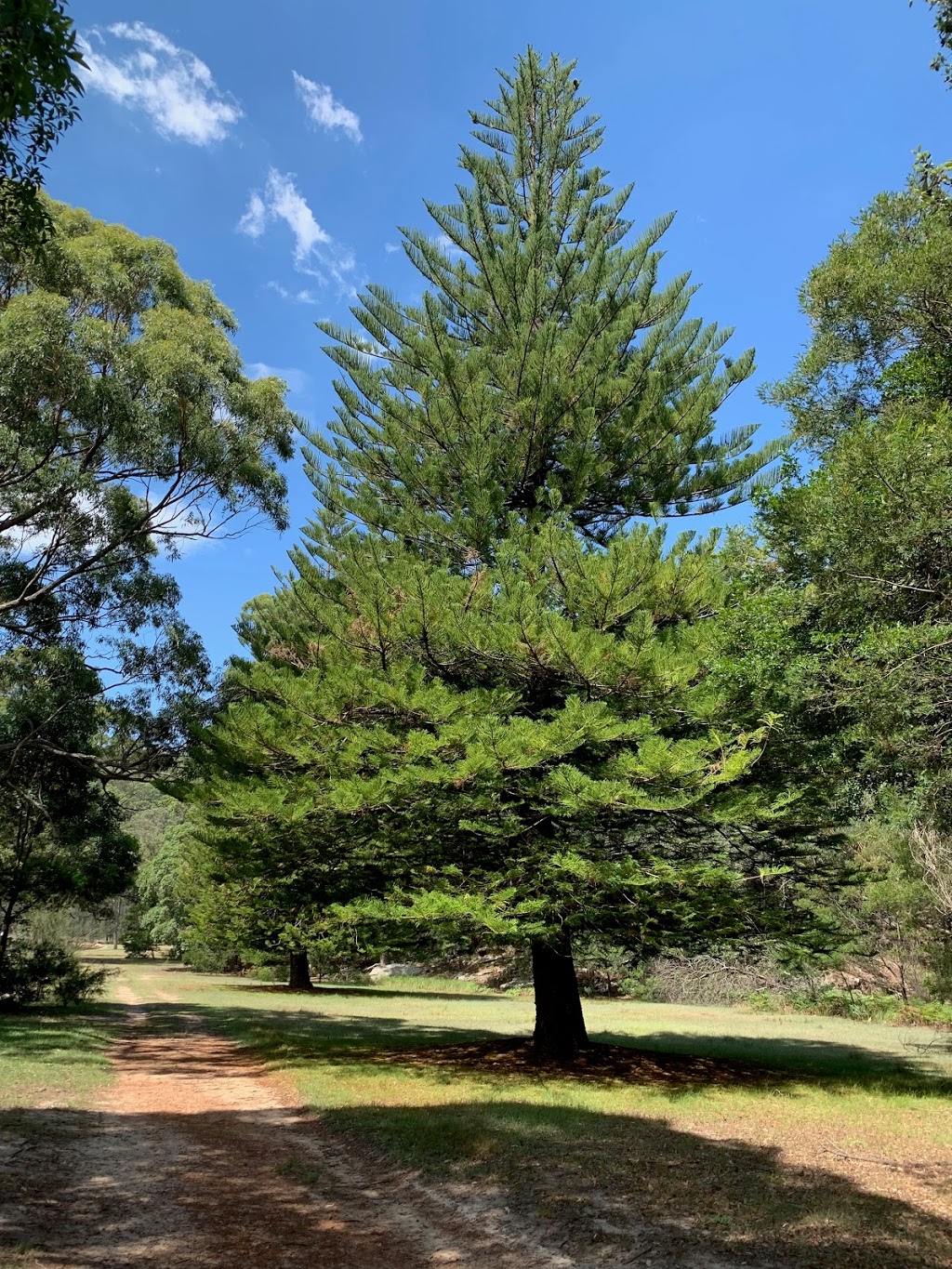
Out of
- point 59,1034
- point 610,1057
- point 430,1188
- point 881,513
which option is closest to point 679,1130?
point 430,1188

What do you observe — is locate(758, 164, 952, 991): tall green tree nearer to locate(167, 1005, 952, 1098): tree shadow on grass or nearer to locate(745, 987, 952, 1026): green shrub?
locate(167, 1005, 952, 1098): tree shadow on grass

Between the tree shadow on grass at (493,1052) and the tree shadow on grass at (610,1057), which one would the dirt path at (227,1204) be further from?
the tree shadow on grass at (610,1057)

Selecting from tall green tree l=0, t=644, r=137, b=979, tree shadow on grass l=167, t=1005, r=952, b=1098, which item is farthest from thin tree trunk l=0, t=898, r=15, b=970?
tree shadow on grass l=167, t=1005, r=952, b=1098

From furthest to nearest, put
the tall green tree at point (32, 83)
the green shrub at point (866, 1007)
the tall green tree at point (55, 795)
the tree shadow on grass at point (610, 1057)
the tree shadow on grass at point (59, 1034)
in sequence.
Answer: the green shrub at point (866, 1007) < the tall green tree at point (55, 795) < the tree shadow on grass at point (59, 1034) < the tree shadow on grass at point (610, 1057) < the tall green tree at point (32, 83)

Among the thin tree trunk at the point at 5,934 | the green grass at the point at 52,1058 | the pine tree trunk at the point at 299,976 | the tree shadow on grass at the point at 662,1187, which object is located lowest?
the pine tree trunk at the point at 299,976

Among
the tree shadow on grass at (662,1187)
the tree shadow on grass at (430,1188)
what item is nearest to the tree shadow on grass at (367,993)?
the tree shadow on grass at (430,1188)

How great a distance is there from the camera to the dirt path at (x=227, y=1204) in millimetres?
3744

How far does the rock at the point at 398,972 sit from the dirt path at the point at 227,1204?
28326 millimetres

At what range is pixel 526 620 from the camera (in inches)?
327

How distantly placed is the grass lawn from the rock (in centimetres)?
2045

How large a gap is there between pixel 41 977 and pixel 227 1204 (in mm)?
14536

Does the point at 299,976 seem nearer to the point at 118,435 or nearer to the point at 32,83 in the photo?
the point at 118,435

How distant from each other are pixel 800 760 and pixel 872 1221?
5.17 m

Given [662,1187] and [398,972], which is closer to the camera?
[662,1187]
